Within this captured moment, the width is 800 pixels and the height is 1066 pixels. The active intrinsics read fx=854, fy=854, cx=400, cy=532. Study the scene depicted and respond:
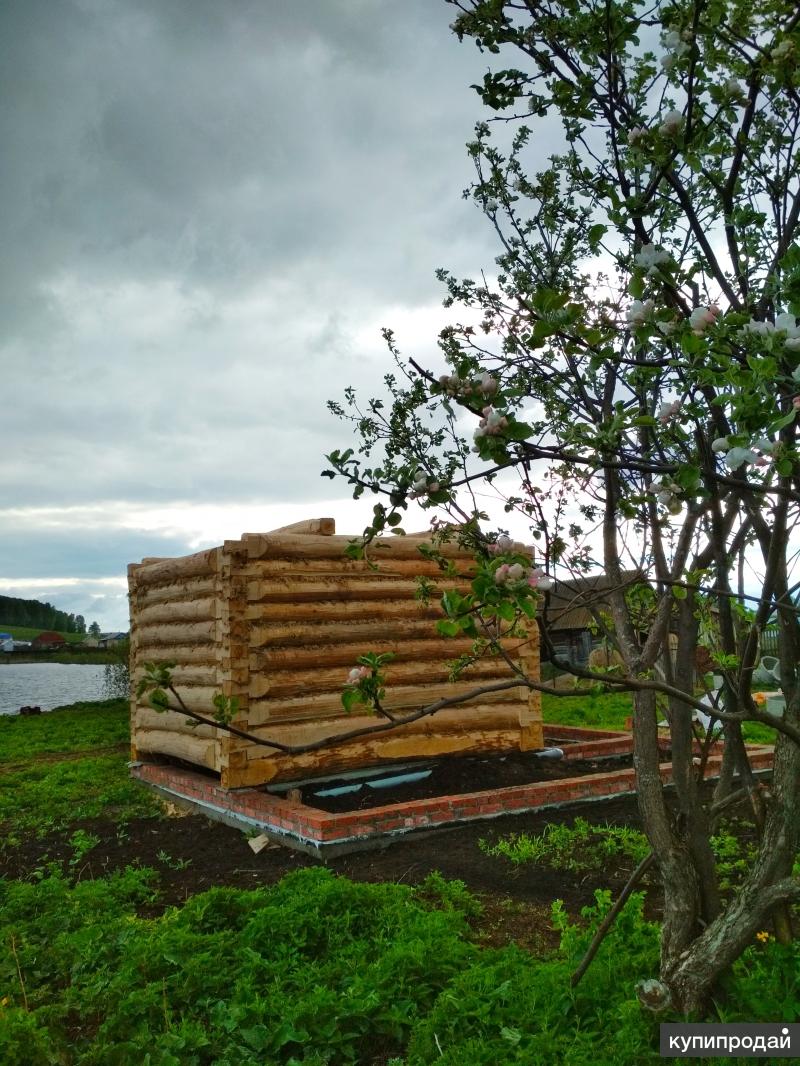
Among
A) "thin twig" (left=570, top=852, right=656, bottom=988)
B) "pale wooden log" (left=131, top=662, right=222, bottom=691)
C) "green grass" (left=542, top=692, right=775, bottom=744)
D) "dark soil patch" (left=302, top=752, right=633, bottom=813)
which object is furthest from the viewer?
"green grass" (left=542, top=692, right=775, bottom=744)

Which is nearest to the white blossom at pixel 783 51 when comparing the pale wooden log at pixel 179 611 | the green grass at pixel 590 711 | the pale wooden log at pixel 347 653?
the pale wooden log at pixel 347 653

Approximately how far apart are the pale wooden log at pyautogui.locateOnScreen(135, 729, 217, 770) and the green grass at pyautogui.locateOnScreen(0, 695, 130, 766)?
4168 mm

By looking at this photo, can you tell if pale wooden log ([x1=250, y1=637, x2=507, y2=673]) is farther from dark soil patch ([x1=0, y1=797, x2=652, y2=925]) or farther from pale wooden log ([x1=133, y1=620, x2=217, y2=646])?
dark soil patch ([x1=0, y1=797, x2=652, y2=925])

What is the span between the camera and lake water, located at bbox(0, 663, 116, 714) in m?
25.5

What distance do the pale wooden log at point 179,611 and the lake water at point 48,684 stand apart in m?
12.5

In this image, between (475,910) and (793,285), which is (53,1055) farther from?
(793,285)

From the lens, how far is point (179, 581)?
9727 millimetres

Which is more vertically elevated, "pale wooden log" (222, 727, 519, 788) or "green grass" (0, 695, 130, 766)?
"pale wooden log" (222, 727, 519, 788)

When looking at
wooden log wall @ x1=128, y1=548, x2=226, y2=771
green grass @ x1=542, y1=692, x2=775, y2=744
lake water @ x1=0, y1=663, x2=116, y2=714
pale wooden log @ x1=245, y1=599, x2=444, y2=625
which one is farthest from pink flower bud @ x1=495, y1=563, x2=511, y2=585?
lake water @ x1=0, y1=663, x2=116, y2=714

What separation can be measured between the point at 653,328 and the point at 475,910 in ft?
11.9

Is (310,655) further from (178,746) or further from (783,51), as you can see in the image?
(783,51)

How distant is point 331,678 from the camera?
335 inches

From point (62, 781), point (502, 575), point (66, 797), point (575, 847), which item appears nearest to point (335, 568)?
point (575, 847)

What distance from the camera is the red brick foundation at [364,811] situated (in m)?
6.59
